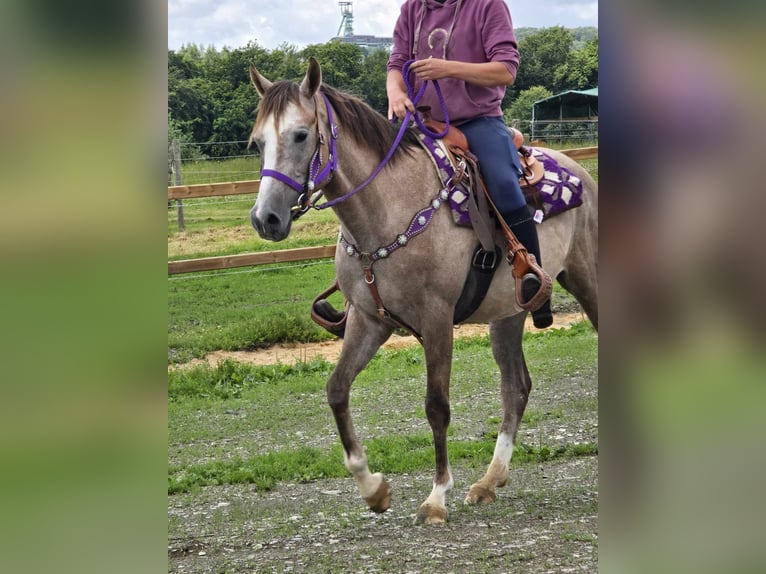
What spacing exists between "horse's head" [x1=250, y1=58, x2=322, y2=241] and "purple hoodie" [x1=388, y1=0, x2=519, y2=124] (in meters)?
0.81

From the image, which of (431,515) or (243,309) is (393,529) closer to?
(431,515)

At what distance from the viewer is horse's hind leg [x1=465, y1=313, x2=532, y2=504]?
4.03 meters

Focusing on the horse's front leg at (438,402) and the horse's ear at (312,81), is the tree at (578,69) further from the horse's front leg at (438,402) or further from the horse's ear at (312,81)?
the horse's ear at (312,81)

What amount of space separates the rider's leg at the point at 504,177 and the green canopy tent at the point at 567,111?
4.35 meters

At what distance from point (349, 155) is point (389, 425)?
312 centimetres

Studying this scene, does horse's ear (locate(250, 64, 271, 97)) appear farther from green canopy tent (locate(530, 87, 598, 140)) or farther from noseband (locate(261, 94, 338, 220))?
green canopy tent (locate(530, 87, 598, 140))

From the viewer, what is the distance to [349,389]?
358 centimetres

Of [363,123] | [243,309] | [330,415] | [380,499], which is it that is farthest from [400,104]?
[243,309]

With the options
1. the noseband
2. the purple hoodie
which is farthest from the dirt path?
the noseband

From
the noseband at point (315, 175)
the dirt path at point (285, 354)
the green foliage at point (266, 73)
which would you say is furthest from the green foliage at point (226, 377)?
the noseband at point (315, 175)

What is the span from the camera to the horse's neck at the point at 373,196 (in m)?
3.32

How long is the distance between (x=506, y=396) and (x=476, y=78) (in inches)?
68.5
